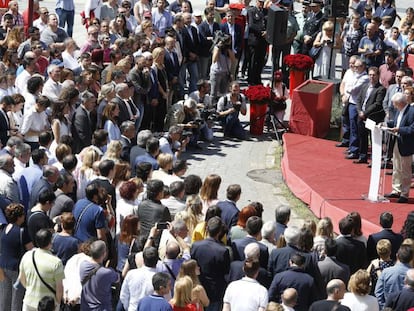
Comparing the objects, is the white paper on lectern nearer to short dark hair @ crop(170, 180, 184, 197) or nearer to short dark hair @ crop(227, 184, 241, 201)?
short dark hair @ crop(227, 184, 241, 201)

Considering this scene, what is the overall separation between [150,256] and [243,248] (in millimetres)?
1244

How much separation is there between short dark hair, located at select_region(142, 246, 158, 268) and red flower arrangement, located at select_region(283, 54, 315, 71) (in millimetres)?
11723

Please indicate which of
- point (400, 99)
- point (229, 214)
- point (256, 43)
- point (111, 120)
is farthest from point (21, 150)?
point (256, 43)

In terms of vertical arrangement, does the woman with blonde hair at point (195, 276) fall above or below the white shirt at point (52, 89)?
below

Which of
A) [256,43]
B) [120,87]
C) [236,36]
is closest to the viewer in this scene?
[120,87]

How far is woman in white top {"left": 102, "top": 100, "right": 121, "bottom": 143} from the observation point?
15.1 m

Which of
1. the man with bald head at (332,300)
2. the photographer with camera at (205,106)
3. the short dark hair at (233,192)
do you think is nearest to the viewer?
the man with bald head at (332,300)

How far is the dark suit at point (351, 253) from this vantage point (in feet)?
37.8

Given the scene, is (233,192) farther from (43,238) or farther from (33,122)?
(33,122)

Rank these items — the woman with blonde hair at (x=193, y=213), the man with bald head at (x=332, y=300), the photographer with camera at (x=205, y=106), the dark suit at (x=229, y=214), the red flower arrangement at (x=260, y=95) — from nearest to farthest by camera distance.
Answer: the man with bald head at (x=332, y=300)
the woman with blonde hair at (x=193, y=213)
the dark suit at (x=229, y=214)
the photographer with camera at (x=205, y=106)
the red flower arrangement at (x=260, y=95)

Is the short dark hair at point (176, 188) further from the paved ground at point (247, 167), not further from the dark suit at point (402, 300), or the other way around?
the paved ground at point (247, 167)

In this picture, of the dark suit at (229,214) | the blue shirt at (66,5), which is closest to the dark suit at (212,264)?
the dark suit at (229,214)

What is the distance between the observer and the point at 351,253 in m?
11.5

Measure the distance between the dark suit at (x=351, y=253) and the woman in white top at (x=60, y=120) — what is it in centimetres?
469
